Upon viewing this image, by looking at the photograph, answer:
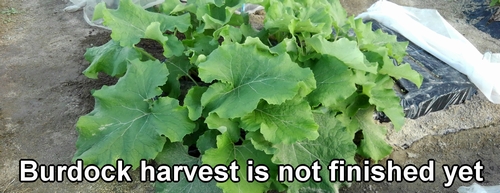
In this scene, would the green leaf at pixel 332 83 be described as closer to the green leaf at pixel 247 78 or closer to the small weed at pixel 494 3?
the green leaf at pixel 247 78

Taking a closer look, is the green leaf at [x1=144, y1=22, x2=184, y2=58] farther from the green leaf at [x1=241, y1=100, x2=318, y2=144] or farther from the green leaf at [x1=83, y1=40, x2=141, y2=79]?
the green leaf at [x1=241, y1=100, x2=318, y2=144]

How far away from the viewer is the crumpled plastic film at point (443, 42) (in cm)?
417

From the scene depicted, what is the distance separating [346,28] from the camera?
3.70 meters

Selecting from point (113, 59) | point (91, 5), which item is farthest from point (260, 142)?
point (91, 5)

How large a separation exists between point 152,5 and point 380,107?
303cm

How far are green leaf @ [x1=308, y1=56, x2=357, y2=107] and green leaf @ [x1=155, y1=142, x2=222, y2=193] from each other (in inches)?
36.0

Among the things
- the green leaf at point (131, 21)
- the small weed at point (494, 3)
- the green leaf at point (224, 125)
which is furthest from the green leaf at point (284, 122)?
the small weed at point (494, 3)

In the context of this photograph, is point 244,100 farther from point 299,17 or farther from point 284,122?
point 299,17

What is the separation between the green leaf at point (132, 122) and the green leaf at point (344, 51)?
40.7 inches

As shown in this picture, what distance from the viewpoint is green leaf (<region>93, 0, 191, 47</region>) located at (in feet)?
11.0

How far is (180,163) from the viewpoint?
3.06 metres

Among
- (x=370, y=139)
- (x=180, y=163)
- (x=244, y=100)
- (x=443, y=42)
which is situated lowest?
(x=180, y=163)

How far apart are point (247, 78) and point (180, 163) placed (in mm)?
787

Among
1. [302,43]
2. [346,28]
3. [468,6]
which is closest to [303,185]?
[302,43]
